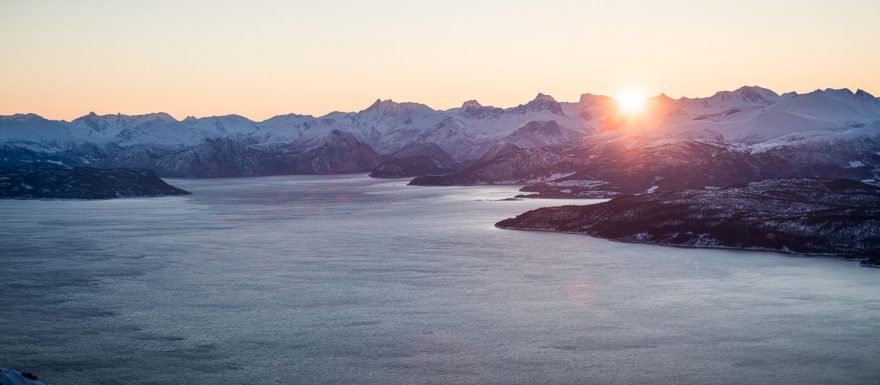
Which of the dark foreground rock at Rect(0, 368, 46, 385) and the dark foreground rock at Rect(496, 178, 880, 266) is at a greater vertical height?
the dark foreground rock at Rect(496, 178, 880, 266)

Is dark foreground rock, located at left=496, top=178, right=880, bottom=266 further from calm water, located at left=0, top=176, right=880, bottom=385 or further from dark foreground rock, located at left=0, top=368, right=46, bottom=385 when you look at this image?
dark foreground rock, located at left=0, top=368, right=46, bottom=385

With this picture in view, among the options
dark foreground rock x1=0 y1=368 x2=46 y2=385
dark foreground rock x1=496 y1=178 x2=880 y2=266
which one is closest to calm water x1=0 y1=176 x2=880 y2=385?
dark foreground rock x1=496 y1=178 x2=880 y2=266

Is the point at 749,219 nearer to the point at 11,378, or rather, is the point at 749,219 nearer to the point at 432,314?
the point at 432,314

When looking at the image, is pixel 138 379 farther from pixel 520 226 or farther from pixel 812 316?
pixel 520 226

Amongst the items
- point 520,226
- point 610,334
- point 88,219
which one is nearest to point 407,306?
point 610,334

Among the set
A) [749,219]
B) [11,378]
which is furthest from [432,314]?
[749,219]

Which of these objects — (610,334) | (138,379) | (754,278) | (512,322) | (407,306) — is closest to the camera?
(138,379)
